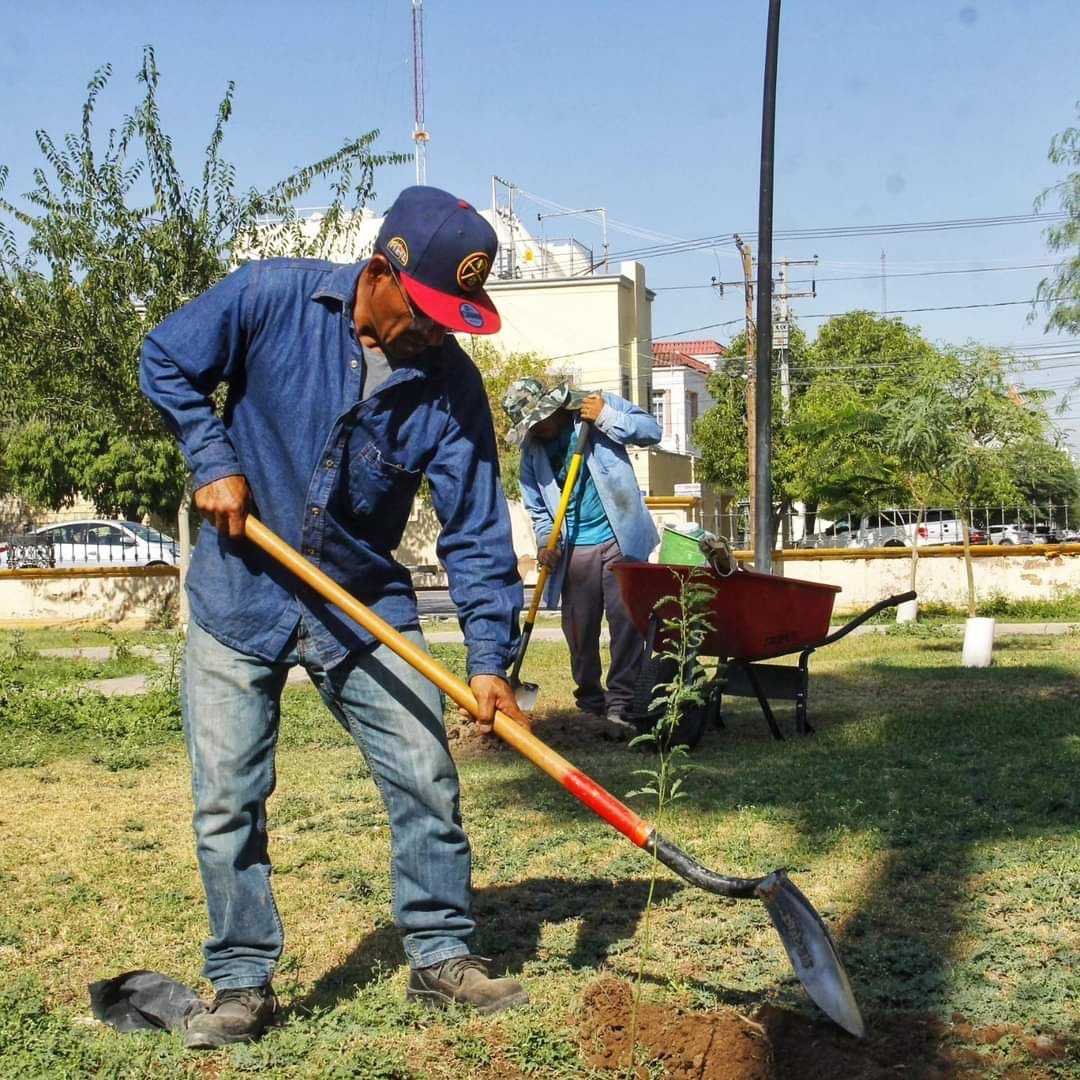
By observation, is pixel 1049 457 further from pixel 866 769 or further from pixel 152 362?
pixel 152 362

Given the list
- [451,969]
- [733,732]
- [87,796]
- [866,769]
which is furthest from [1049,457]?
[451,969]

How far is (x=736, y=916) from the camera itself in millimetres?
4223

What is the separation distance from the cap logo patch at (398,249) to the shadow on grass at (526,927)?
72.0 inches

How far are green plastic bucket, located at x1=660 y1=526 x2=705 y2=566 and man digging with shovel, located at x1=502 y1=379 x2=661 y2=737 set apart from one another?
0.99 ft

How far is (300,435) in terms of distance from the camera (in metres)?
3.44

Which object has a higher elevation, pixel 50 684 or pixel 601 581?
pixel 601 581

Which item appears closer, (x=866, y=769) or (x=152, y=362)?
(x=152, y=362)

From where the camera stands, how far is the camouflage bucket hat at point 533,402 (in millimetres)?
7633

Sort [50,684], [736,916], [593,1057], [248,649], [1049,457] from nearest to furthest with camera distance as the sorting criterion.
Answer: [593,1057], [248,649], [736,916], [50,684], [1049,457]

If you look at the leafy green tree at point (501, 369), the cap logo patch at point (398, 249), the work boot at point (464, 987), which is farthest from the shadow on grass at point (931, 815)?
the leafy green tree at point (501, 369)

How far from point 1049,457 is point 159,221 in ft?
31.4

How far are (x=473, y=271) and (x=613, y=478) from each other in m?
4.30

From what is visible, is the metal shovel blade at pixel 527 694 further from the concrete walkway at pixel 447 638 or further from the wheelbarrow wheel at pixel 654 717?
the concrete walkway at pixel 447 638

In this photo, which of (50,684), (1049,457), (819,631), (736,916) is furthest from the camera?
(1049,457)
